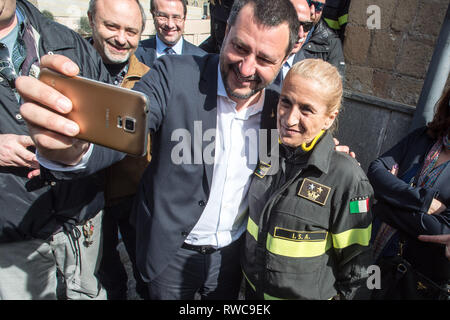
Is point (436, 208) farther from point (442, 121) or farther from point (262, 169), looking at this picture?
point (262, 169)

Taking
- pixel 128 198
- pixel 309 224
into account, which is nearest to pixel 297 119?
→ pixel 309 224

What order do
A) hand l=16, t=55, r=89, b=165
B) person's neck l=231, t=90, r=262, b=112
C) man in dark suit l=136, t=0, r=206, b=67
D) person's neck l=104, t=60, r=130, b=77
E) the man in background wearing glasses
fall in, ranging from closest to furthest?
hand l=16, t=55, r=89, b=165
person's neck l=231, t=90, r=262, b=112
person's neck l=104, t=60, r=130, b=77
the man in background wearing glasses
man in dark suit l=136, t=0, r=206, b=67

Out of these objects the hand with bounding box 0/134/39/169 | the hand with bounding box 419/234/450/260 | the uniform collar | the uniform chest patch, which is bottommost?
the hand with bounding box 419/234/450/260

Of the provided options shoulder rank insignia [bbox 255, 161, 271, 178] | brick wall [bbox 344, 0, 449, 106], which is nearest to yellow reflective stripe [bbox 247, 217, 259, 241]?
shoulder rank insignia [bbox 255, 161, 271, 178]

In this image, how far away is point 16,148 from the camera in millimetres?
1369

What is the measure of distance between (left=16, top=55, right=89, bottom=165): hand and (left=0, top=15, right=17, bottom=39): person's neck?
0.74m

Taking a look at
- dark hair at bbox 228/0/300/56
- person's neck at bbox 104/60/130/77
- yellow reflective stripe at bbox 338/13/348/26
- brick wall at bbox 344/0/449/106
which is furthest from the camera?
yellow reflective stripe at bbox 338/13/348/26

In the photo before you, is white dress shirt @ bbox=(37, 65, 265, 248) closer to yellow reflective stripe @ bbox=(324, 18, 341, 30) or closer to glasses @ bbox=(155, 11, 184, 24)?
glasses @ bbox=(155, 11, 184, 24)

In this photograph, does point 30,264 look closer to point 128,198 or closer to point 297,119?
point 128,198

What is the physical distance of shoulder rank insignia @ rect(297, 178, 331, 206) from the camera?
146 cm

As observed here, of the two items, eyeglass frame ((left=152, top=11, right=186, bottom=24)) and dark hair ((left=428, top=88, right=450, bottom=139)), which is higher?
eyeglass frame ((left=152, top=11, right=186, bottom=24))

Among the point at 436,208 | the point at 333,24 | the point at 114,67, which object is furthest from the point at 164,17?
the point at 436,208

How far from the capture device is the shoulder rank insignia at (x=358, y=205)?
1.43m
